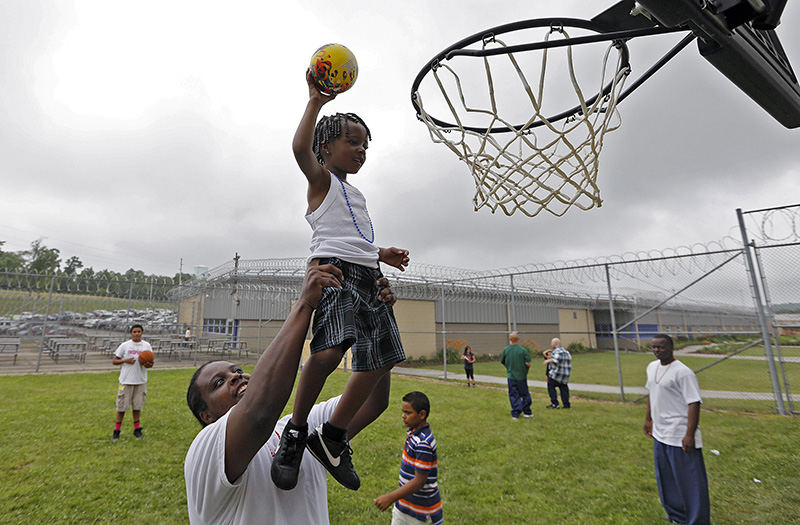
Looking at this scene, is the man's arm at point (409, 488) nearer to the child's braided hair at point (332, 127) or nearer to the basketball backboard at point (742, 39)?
the child's braided hair at point (332, 127)

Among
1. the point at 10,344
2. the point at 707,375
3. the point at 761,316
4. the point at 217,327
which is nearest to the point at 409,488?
the point at 761,316

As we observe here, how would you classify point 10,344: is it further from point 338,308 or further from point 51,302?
point 338,308

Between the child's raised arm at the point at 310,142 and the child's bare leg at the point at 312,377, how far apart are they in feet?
1.92

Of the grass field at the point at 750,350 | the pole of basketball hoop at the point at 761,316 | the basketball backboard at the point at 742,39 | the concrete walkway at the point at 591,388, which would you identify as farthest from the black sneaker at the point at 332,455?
the concrete walkway at the point at 591,388

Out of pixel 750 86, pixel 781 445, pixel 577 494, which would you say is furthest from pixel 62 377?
pixel 781 445

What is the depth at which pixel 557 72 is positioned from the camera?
7.28 ft

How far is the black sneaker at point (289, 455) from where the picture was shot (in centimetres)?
122

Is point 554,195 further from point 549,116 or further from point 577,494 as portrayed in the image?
point 577,494

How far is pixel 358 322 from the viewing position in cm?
138

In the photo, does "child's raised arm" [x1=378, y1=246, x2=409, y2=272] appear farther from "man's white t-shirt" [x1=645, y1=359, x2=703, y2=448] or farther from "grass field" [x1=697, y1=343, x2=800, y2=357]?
"grass field" [x1=697, y1=343, x2=800, y2=357]

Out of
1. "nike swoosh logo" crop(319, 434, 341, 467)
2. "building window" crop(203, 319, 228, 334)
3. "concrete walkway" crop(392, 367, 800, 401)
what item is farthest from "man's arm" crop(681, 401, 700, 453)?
"building window" crop(203, 319, 228, 334)

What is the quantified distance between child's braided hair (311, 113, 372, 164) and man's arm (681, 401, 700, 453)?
4.19 meters

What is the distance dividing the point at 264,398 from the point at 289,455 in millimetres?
392

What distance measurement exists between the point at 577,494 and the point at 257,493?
4.51 m
